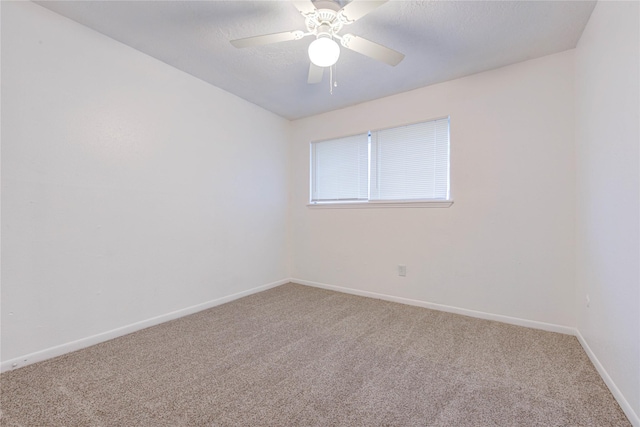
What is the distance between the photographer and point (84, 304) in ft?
6.58

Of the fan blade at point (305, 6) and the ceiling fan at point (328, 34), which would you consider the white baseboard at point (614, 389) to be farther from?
the fan blade at point (305, 6)

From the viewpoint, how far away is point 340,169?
3.61 m

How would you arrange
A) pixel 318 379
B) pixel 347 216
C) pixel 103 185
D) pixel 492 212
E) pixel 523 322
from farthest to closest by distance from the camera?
pixel 347 216 < pixel 492 212 < pixel 523 322 < pixel 103 185 < pixel 318 379

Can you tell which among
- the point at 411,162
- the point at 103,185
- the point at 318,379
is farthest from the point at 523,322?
the point at 103,185

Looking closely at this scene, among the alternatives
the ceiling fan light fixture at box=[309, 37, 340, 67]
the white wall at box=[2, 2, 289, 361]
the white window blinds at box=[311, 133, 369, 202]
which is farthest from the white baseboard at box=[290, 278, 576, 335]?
the ceiling fan light fixture at box=[309, 37, 340, 67]

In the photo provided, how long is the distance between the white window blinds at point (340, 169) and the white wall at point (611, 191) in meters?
1.96

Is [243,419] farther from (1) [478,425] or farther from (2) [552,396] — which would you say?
(2) [552,396]

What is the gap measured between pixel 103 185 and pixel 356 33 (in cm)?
226

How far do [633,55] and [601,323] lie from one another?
1503 millimetres

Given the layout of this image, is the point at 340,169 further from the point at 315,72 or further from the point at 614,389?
the point at 614,389

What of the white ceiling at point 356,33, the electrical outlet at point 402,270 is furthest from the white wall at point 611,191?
the electrical outlet at point 402,270

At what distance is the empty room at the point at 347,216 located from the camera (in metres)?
1.46

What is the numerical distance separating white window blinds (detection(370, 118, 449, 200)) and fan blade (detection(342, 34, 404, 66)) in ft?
4.22

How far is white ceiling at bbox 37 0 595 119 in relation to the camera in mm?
1790
